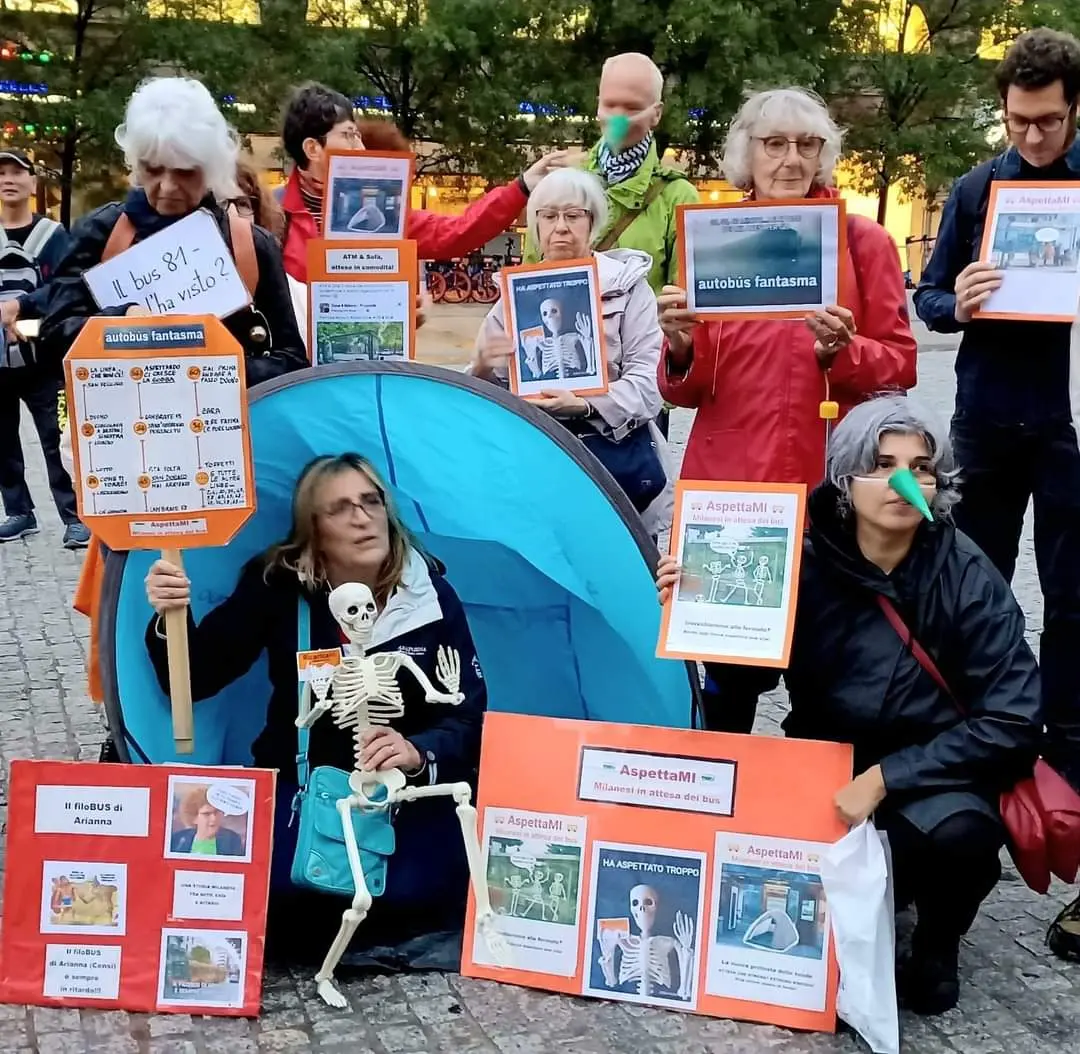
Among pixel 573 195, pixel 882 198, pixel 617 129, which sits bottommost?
→ pixel 573 195

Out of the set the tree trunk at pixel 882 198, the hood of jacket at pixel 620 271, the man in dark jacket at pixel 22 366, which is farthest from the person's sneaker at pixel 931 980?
the tree trunk at pixel 882 198

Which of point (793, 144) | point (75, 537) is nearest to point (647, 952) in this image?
point (793, 144)

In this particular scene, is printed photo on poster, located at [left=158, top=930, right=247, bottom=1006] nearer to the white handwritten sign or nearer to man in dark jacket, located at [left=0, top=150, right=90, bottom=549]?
the white handwritten sign

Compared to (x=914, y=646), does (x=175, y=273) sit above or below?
above

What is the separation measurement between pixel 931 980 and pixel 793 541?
36.1 inches

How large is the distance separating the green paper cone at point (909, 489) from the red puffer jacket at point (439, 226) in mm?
1747

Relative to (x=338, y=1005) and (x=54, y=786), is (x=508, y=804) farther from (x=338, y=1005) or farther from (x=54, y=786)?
(x=54, y=786)

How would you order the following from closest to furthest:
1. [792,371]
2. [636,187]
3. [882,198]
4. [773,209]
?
1. [773,209]
2. [792,371]
3. [636,187]
4. [882,198]

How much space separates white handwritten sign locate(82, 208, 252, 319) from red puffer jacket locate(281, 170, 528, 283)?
87 cm

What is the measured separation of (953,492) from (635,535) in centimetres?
69

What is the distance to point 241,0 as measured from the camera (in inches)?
705

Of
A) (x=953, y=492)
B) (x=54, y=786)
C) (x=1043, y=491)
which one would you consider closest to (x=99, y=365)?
(x=54, y=786)

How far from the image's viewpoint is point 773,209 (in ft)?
9.20

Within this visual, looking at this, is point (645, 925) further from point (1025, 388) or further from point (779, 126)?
point (779, 126)
